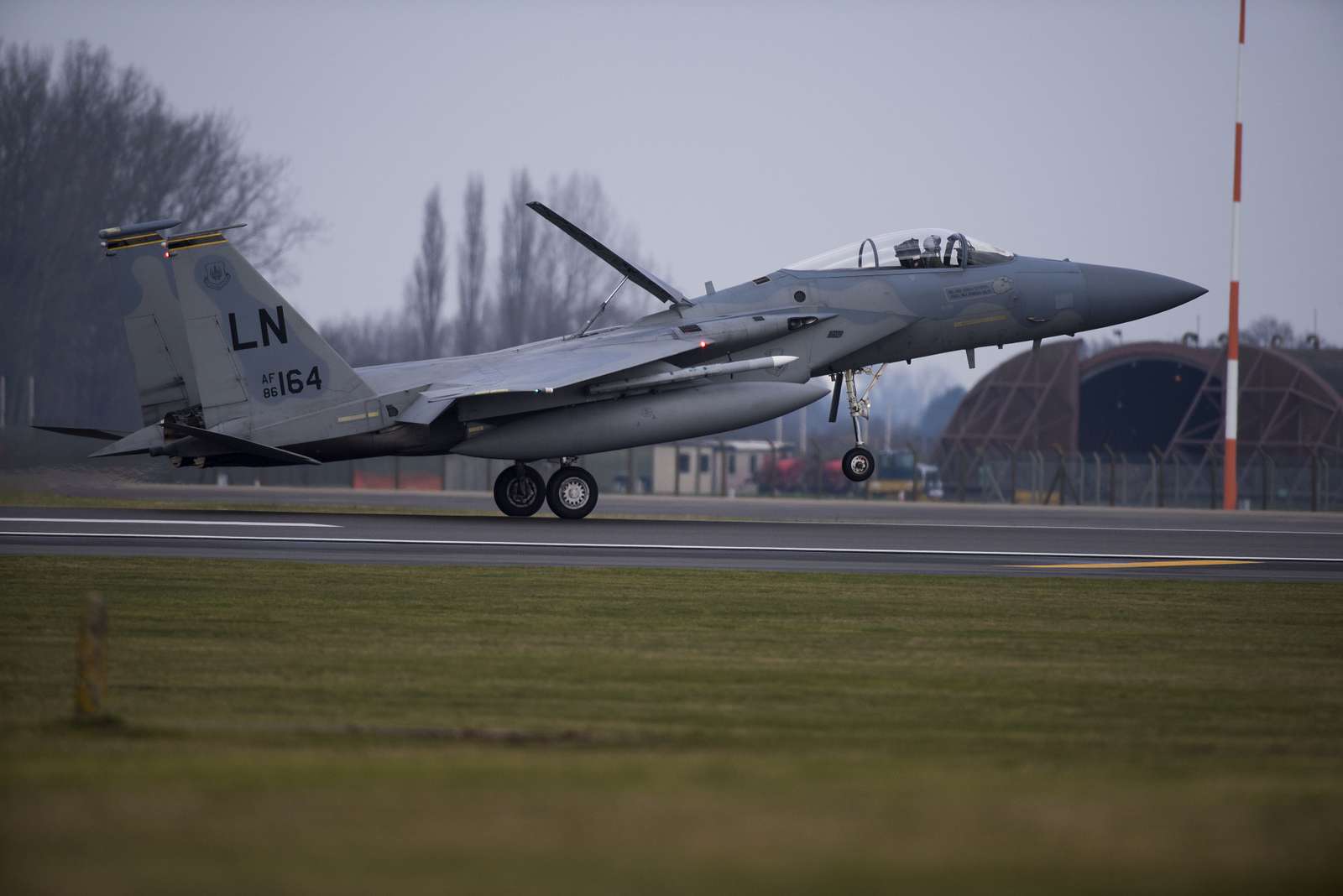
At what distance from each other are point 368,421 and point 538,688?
15.4 metres

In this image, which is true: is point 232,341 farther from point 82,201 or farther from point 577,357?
point 82,201

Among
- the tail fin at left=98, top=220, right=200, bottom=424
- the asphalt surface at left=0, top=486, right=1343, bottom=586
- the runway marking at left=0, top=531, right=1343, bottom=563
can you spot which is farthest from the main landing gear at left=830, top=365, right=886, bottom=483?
the tail fin at left=98, top=220, right=200, bottom=424

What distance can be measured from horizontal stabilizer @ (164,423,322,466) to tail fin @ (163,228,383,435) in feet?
0.88

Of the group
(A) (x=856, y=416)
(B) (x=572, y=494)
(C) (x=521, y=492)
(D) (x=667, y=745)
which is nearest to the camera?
(D) (x=667, y=745)

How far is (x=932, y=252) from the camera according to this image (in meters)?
26.1

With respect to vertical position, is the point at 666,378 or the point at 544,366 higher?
the point at 544,366

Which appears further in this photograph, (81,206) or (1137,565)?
(81,206)

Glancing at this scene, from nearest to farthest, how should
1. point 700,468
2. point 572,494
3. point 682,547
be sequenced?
point 682,547, point 572,494, point 700,468

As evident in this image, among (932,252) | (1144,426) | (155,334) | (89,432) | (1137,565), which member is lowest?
(1137,565)

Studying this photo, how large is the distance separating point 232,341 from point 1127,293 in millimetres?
16098

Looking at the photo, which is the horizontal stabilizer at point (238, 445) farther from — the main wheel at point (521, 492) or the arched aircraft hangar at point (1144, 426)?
the arched aircraft hangar at point (1144, 426)

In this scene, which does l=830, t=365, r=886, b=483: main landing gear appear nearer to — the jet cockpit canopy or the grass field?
the jet cockpit canopy

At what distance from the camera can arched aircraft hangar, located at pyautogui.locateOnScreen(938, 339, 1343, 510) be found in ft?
165

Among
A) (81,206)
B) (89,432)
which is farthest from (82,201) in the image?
(89,432)
